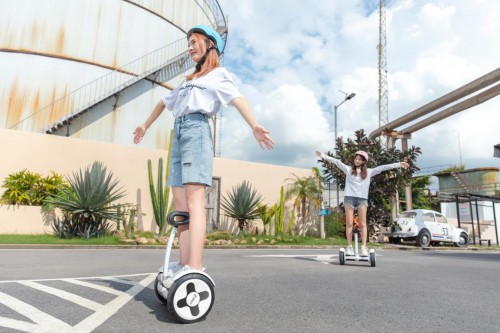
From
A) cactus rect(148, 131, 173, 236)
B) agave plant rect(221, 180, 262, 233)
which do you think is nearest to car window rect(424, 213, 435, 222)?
agave plant rect(221, 180, 262, 233)

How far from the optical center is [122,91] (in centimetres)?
1559

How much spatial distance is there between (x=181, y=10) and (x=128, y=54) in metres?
4.47

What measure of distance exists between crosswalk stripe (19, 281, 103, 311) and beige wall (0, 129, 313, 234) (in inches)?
337

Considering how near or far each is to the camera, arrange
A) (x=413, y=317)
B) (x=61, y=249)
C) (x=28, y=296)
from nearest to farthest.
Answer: (x=413, y=317)
(x=28, y=296)
(x=61, y=249)

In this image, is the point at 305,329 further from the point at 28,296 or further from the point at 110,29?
the point at 110,29

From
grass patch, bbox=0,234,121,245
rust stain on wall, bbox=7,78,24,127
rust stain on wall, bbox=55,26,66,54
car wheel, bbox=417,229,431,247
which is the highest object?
rust stain on wall, bbox=55,26,66,54

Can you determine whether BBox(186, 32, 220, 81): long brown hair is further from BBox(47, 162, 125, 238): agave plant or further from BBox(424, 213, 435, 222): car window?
BBox(424, 213, 435, 222): car window

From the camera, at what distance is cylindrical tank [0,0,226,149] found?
45.3ft

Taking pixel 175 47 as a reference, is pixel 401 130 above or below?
below

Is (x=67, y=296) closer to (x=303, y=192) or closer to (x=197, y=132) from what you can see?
(x=197, y=132)

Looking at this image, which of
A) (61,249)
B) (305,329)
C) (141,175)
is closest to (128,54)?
(141,175)

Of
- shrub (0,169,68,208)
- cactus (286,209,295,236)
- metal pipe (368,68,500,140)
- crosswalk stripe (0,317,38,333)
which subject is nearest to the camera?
crosswalk stripe (0,317,38,333)

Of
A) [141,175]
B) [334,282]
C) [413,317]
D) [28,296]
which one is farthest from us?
[141,175]

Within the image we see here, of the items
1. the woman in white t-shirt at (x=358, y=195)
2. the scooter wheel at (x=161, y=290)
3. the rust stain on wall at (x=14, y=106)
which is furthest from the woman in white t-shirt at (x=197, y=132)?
the rust stain on wall at (x=14, y=106)
